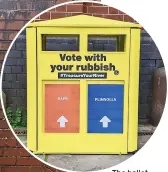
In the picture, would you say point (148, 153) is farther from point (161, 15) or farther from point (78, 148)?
point (161, 15)

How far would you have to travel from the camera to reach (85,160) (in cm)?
277

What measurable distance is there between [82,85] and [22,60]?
455 millimetres

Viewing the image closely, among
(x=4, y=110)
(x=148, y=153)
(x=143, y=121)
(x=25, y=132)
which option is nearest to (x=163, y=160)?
(x=148, y=153)

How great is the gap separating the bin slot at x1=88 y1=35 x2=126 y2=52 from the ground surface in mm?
629

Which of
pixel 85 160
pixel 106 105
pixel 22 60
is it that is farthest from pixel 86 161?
pixel 22 60

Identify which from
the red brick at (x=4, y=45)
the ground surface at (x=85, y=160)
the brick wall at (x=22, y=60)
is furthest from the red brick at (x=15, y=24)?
the ground surface at (x=85, y=160)

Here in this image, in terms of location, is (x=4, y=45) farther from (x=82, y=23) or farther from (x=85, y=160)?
(x=85, y=160)

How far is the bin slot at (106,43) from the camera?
9.03 ft

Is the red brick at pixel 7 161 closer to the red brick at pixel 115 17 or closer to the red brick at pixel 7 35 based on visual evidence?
the red brick at pixel 7 35

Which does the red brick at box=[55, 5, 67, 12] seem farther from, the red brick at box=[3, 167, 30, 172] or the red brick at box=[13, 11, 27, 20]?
the red brick at box=[3, 167, 30, 172]

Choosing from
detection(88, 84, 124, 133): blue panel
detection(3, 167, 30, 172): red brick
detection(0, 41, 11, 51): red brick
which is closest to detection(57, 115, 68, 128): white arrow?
detection(88, 84, 124, 133): blue panel

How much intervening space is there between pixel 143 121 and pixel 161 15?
30.5 inches

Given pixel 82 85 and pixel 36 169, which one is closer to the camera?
pixel 82 85

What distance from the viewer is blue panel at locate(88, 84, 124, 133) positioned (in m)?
2.69
